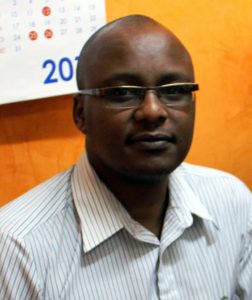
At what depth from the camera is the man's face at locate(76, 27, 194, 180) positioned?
0.75m

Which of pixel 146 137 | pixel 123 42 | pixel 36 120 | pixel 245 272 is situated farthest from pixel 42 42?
pixel 245 272

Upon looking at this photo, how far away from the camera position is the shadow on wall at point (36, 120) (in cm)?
109

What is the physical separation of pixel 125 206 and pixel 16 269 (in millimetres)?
237

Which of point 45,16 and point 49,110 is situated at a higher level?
point 45,16

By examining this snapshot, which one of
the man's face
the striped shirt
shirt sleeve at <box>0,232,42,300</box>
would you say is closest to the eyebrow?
the man's face

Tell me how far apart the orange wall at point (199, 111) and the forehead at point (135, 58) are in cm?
36

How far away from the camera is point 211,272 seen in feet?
2.95

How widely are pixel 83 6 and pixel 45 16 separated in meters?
0.10

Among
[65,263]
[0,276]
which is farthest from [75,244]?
[0,276]

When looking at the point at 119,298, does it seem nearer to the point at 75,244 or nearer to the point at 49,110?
the point at 75,244

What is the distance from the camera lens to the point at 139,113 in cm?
74

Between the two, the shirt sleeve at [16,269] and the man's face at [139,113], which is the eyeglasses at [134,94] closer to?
the man's face at [139,113]

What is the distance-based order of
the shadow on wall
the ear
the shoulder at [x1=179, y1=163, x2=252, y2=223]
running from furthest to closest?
the shadow on wall → the shoulder at [x1=179, y1=163, x2=252, y2=223] → the ear

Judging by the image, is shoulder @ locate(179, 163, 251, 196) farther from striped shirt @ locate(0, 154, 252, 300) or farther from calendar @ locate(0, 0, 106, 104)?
calendar @ locate(0, 0, 106, 104)
